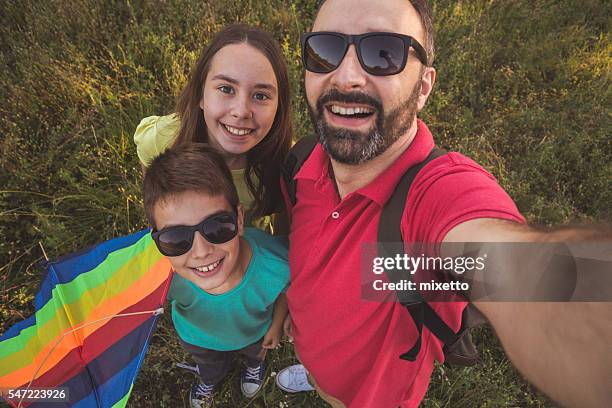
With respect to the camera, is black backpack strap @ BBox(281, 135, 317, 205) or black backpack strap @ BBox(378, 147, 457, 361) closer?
black backpack strap @ BBox(378, 147, 457, 361)

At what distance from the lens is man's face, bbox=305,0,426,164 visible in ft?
5.23

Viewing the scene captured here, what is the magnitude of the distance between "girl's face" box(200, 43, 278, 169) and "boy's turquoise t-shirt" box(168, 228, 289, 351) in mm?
605

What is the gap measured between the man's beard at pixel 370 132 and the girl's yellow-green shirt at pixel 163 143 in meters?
0.94

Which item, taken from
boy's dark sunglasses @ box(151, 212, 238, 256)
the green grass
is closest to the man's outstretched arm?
boy's dark sunglasses @ box(151, 212, 238, 256)

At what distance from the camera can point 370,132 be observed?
1.62 metres

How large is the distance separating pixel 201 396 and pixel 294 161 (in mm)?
1886

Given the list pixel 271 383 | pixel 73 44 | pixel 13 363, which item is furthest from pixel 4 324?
pixel 73 44

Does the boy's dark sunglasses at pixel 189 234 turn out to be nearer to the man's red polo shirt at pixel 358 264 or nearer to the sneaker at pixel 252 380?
the man's red polo shirt at pixel 358 264

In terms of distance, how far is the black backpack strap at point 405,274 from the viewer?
1.40m


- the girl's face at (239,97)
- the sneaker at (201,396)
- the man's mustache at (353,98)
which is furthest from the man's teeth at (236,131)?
the sneaker at (201,396)

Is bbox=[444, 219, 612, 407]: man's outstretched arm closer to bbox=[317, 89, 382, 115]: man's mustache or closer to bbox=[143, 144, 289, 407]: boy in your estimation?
bbox=[317, 89, 382, 115]: man's mustache

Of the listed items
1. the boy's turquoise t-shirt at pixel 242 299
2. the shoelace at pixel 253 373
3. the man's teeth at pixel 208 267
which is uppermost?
the man's teeth at pixel 208 267

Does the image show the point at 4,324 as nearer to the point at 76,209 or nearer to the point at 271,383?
the point at 76,209

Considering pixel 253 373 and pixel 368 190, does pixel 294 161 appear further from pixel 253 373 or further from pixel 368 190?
pixel 253 373
